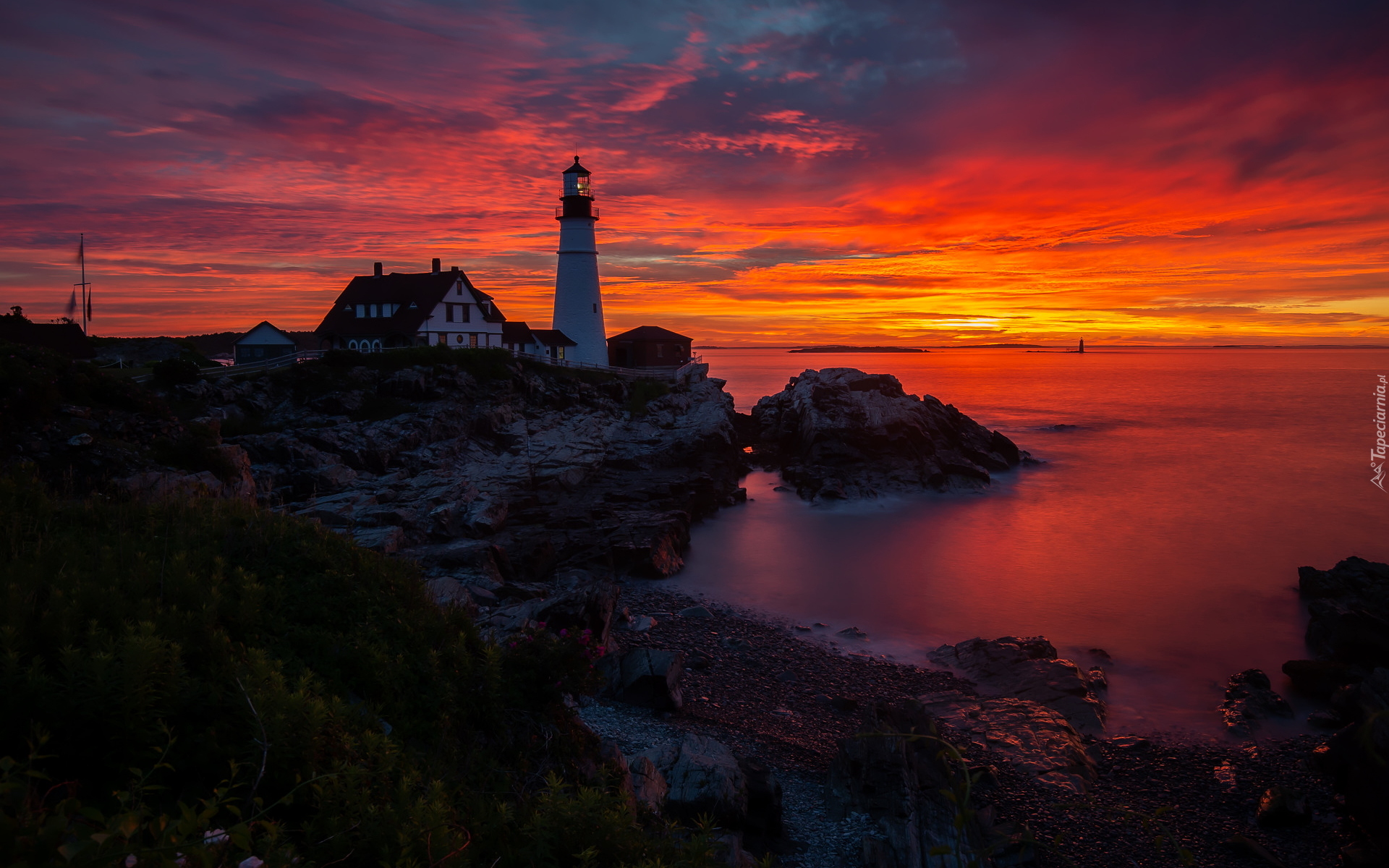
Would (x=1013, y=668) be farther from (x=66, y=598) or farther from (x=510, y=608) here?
(x=66, y=598)

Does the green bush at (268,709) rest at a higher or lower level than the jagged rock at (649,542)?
higher

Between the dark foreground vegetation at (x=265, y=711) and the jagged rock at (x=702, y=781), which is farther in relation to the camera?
the jagged rock at (x=702, y=781)

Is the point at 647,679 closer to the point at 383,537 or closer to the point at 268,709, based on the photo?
the point at 383,537

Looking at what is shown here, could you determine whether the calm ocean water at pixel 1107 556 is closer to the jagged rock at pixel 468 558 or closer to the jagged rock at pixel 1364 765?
the jagged rock at pixel 1364 765

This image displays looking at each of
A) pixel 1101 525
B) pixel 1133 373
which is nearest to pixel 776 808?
pixel 1101 525

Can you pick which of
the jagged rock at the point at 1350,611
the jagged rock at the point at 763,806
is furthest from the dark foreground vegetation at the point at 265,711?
the jagged rock at the point at 1350,611

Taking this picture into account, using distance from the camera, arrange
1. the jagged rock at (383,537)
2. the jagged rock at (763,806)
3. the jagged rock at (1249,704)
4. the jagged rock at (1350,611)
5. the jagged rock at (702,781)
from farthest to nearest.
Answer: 1. the jagged rock at (383,537)
2. the jagged rock at (1350,611)
3. the jagged rock at (1249,704)
4. the jagged rock at (763,806)
5. the jagged rock at (702,781)

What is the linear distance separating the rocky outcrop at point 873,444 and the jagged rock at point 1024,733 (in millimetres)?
23252

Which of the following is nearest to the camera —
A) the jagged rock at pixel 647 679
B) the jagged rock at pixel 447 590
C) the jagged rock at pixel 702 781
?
the jagged rock at pixel 702 781

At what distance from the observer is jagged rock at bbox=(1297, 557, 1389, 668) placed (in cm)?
1819

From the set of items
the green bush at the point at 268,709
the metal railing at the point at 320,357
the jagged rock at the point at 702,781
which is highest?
the metal railing at the point at 320,357

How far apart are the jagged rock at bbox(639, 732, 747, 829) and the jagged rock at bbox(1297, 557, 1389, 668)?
1796 centimetres

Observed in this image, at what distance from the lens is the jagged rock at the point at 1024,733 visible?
1308 cm

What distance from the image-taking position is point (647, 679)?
14.6m
